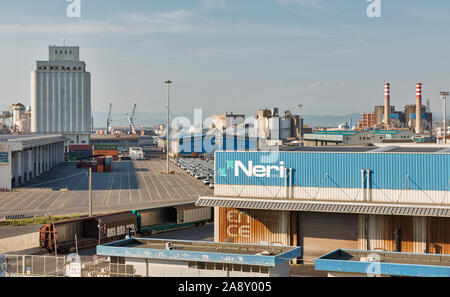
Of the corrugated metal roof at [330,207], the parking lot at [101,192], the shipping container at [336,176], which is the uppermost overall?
the shipping container at [336,176]

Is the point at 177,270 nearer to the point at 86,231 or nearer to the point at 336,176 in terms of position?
the point at 336,176

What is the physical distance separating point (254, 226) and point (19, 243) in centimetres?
2088

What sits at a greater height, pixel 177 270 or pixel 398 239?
pixel 177 270

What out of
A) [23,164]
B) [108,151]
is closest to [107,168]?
[23,164]

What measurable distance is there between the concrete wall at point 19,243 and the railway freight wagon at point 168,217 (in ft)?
A: 36.5

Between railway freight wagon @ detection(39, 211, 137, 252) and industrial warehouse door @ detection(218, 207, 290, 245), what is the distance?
504 inches

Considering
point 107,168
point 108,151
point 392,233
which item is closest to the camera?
point 392,233

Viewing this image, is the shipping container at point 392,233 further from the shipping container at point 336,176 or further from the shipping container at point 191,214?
the shipping container at point 191,214

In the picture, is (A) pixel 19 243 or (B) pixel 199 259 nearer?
(B) pixel 199 259

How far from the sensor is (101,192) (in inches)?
3538

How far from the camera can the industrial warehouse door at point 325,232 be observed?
39031mm

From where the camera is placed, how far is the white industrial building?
91562 millimetres

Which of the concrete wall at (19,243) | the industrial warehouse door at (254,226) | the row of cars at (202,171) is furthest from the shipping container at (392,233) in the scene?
the row of cars at (202,171)
